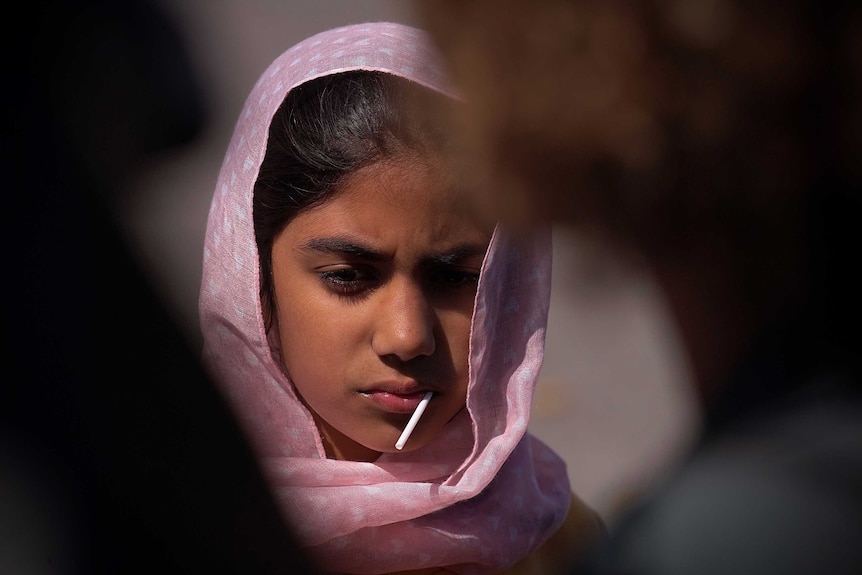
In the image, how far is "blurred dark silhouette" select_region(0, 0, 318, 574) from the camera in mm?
1035

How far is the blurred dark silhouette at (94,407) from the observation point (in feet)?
3.40

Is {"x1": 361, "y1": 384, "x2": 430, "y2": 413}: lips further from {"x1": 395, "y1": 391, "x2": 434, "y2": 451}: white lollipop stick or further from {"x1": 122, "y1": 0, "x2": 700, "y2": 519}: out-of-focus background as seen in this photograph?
{"x1": 122, "y1": 0, "x2": 700, "y2": 519}: out-of-focus background

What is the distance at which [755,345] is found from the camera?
89cm

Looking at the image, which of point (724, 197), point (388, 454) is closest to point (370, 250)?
point (388, 454)

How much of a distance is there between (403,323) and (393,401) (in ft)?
0.47

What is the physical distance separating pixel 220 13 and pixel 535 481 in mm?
3701

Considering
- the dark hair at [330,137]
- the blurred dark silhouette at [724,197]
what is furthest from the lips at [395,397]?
the blurred dark silhouette at [724,197]

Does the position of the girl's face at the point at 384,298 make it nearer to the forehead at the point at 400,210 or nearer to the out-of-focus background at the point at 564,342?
the forehead at the point at 400,210

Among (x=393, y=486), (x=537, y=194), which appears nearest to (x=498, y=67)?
(x=537, y=194)

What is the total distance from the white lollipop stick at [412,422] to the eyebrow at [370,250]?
0.74ft

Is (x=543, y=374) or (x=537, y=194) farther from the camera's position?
(x=543, y=374)

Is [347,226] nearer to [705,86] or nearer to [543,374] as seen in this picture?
[705,86]

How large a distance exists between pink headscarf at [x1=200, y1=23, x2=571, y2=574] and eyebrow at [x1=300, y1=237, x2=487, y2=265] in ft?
0.14

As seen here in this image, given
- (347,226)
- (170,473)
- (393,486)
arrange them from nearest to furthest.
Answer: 1. (170,473)
2. (347,226)
3. (393,486)
